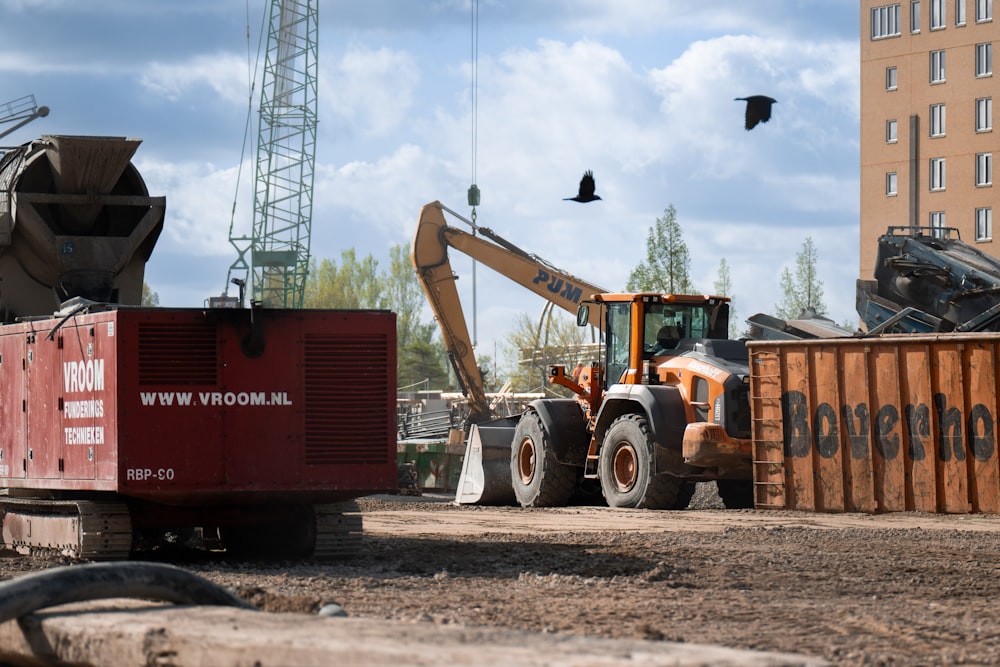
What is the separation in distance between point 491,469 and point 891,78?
56.7 meters

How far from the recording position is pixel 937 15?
74.7m

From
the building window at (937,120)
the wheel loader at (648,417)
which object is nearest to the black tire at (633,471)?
the wheel loader at (648,417)

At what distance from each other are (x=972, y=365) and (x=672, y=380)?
14.7 feet

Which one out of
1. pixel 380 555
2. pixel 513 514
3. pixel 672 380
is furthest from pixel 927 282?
pixel 380 555

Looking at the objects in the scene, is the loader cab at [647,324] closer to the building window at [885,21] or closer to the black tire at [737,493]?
the black tire at [737,493]

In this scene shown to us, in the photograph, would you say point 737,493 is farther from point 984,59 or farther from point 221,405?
point 984,59

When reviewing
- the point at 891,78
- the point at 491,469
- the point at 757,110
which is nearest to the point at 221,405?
the point at 491,469

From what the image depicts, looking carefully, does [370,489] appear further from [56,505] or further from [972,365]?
[972,365]

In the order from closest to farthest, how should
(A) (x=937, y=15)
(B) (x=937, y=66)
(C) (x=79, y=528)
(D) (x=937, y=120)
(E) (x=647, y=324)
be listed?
1. (C) (x=79, y=528)
2. (E) (x=647, y=324)
3. (B) (x=937, y=66)
4. (A) (x=937, y=15)
5. (D) (x=937, y=120)

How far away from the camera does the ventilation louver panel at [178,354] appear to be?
12.8 meters

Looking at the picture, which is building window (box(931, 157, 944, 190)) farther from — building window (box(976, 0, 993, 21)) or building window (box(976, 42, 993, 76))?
building window (box(976, 0, 993, 21))

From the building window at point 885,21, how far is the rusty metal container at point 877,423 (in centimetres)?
5950

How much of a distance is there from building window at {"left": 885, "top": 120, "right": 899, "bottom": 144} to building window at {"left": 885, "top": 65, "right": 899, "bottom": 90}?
1678mm

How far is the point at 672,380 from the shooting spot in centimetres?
2175
